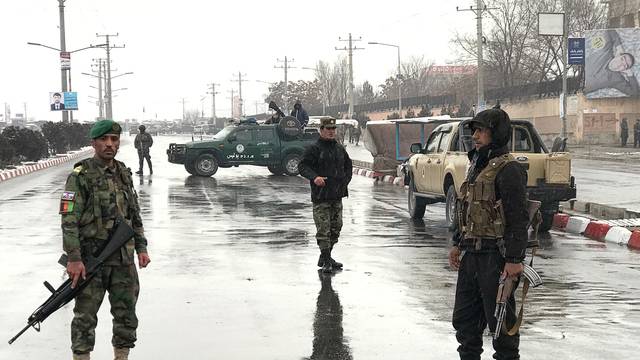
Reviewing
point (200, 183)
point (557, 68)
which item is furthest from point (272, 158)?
point (557, 68)

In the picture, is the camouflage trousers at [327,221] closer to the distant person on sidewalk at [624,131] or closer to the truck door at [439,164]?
the truck door at [439,164]

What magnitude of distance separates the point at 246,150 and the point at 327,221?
1992 cm

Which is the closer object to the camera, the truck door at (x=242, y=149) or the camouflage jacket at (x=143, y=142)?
the truck door at (x=242, y=149)

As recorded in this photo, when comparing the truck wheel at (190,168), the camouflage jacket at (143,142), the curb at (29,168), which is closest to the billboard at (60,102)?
the curb at (29,168)

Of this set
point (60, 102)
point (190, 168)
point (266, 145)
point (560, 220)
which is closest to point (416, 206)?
point (560, 220)

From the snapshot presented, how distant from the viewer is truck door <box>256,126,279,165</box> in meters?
30.0

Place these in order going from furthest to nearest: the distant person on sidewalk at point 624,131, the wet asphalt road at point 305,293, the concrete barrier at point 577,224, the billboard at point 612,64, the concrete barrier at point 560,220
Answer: the billboard at point 612,64, the distant person on sidewalk at point 624,131, the concrete barrier at point 560,220, the concrete barrier at point 577,224, the wet asphalt road at point 305,293

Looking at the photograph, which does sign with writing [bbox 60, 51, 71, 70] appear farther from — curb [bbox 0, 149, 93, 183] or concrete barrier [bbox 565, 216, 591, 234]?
concrete barrier [bbox 565, 216, 591, 234]

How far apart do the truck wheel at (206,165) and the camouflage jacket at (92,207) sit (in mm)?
24118

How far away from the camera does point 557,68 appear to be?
69.4 meters

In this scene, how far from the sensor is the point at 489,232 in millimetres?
5418

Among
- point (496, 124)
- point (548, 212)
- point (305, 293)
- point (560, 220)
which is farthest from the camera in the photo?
point (560, 220)

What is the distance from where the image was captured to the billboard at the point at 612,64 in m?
52.4

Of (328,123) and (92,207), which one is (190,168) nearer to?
(328,123)
